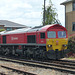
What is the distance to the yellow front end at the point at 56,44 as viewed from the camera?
1434 cm

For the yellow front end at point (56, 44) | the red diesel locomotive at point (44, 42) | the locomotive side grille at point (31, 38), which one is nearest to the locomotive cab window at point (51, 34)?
the red diesel locomotive at point (44, 42)

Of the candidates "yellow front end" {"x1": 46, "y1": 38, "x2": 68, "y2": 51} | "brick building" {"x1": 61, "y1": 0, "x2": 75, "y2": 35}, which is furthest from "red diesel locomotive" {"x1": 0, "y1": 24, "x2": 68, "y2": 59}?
"brick building" {"x1": 61, "y1": 0, "x2": 75, "y2": 35}

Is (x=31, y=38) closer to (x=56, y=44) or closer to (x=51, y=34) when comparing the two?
(x=51, y=34)

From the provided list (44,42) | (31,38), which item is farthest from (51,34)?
(31,38)

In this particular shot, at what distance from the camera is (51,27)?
48.4 ft

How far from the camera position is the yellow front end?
14.3 meters

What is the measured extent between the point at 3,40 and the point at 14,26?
3868 centimetres

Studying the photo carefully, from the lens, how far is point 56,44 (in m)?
14.7

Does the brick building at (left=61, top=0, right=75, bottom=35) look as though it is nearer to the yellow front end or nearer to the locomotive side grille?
the yellow front end

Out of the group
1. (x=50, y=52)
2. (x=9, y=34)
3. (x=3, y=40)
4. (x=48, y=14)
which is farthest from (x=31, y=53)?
(x=48, y=14)

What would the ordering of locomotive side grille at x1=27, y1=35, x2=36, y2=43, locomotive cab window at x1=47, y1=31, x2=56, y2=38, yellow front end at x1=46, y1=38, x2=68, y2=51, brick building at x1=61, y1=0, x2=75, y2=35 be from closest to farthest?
1. yellow front end at x1=46, y1=38, x2=68, y2=51
2. locomotive cab window at x1=47, y1=31, x2=56, y2=38
3. locomotive side grille at x1=27, y1=35, x2=36, y2=43
4. brick building at x1=61, y1=0, x2=75, y2=35

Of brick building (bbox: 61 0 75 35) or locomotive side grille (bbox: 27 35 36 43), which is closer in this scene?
locomotive side grille (bbox: 27 35 36 43)

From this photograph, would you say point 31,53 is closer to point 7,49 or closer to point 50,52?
point 50,52

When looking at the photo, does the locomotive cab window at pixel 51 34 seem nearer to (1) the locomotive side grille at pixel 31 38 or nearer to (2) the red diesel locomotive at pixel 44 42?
(2) the red diesel locomotive at pixel 44 42
